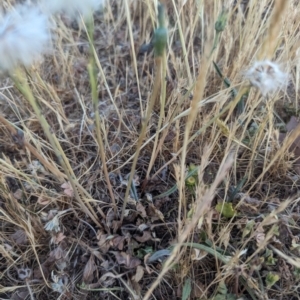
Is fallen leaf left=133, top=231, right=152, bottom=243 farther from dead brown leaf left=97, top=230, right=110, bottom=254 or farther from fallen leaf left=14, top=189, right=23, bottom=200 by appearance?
fallen leaf left=14, top=189, right=23, bottom=200

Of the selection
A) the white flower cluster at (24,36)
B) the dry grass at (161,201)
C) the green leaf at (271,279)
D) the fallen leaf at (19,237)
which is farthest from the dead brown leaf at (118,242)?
the white flower cluster at (24,36)

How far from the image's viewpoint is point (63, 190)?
1136 millimetres

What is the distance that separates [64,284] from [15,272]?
0.49 ft

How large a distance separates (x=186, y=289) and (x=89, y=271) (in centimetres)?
24

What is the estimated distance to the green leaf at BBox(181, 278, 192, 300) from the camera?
37.3 inches

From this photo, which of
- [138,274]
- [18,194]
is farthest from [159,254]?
[18,194]

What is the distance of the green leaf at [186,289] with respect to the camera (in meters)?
0.95

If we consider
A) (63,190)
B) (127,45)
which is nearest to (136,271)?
(63,190)

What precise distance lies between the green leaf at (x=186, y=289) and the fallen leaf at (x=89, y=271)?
0.22m

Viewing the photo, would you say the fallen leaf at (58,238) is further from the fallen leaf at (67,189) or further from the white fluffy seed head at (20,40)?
the white fluffy seed head at (20,40)

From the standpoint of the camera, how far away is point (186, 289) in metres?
0.96

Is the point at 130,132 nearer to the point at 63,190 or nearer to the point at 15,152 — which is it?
the point at 63,190

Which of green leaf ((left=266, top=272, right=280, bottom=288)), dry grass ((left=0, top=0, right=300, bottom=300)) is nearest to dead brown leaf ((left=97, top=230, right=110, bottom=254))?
dry grass ((left=0, top=0, right=300, bottom=300))

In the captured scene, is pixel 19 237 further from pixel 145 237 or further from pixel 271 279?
pixel 271 279
